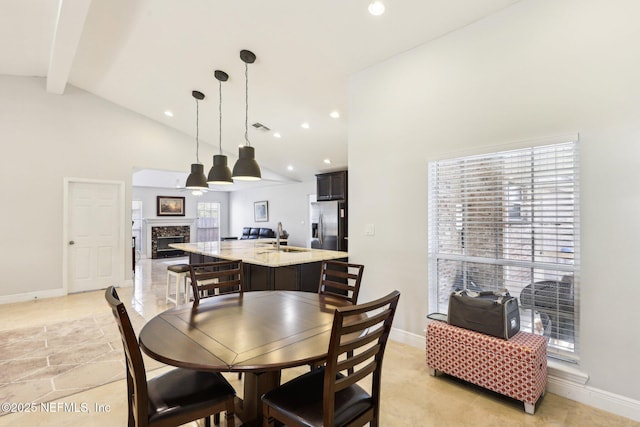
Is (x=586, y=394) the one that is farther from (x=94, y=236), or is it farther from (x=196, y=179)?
(x=94, y=236)

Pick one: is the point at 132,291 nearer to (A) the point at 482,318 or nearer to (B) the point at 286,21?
(B) the point at 286,21

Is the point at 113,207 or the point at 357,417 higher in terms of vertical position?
the point at 113,207

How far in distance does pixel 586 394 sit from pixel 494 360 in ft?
2.15

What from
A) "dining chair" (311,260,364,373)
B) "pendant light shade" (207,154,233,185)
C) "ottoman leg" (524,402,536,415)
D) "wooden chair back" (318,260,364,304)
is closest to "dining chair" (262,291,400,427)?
"dining chair" (311,260,364,373)

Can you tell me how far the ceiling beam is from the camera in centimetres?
284

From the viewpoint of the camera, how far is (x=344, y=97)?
4203mm

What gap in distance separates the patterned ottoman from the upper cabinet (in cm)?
501

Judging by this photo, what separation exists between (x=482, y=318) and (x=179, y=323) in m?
2.04

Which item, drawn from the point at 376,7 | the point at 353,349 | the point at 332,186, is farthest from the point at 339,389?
the point at 332,186

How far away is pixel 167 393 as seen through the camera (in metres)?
1.44

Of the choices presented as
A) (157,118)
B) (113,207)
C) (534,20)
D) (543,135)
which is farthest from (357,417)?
(157,118)

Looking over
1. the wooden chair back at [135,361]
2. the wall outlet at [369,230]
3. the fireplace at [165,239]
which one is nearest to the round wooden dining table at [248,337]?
the wooden chair back at [135,361]

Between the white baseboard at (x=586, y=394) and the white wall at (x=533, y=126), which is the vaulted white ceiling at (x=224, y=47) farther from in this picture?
the white baseboard at (x=586, y=394)

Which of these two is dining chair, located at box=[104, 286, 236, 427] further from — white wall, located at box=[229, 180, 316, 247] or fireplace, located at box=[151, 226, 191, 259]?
fireplace, located at box=[151, 226, 191, 259]
